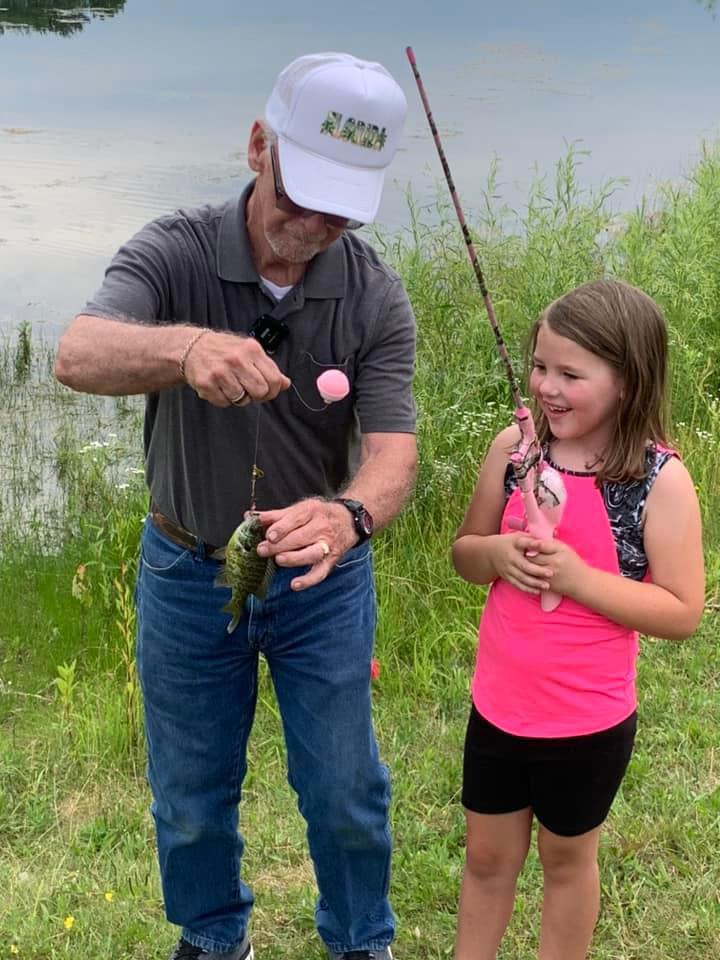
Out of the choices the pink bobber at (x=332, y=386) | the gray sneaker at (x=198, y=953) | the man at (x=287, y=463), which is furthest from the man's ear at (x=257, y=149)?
the gray sneaker at (x=198, y=953)

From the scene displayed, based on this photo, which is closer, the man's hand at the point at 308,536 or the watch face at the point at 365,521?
the man's hand at the point at 308,536

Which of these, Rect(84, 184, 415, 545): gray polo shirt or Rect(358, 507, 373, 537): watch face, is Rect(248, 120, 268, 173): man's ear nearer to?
Rect(84, 184, 415, 545): gray polo shirt

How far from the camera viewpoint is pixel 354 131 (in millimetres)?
2424

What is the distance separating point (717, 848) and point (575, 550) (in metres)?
1.32

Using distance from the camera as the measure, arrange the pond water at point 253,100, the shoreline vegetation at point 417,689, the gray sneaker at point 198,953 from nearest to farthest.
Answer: the gray sneaker at point 198,953, the shoreline vegetation at point 417,689, the pond water at point 253,100

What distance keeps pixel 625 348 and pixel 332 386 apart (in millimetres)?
621

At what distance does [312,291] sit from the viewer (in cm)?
251

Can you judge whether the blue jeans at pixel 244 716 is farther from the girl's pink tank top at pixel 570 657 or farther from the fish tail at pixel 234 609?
the girl's pink tank top at pixel 570 657

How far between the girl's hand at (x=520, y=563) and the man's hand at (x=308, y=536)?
13.1 inches

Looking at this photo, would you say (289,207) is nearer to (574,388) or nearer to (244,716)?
(574,388)

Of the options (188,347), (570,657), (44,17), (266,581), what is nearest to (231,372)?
(188,347)

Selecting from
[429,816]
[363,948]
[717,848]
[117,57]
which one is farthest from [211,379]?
[117,57]

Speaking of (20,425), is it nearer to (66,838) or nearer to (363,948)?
(66,838)

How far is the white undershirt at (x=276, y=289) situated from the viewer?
2.51 m
